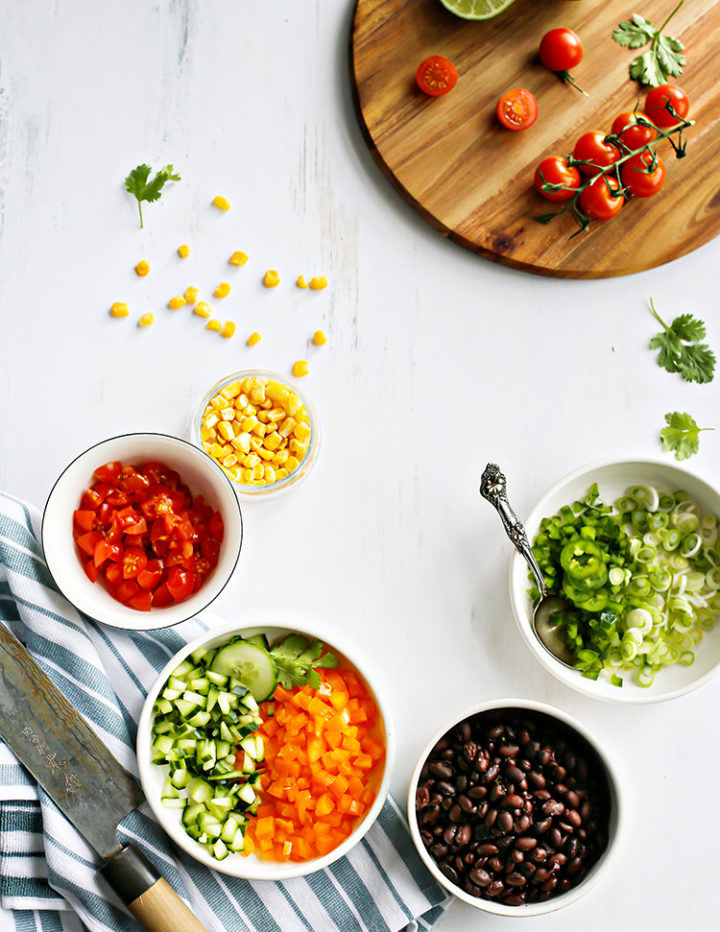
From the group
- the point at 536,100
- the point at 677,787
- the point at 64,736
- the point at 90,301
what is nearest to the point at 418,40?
the point at 536,100

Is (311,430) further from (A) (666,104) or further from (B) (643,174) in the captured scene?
(A) (666,104)

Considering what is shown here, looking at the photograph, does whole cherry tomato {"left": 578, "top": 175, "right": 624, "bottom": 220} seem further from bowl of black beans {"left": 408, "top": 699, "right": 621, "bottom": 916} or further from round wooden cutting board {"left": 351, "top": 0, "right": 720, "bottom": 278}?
bowl of black beans {"left": 408, "top": 699, "right": 621, "bottom": 916}

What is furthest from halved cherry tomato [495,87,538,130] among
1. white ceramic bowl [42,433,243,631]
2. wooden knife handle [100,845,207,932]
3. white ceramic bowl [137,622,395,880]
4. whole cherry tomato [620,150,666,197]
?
wooden knife handle [100,845,207,932]

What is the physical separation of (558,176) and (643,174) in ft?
0.72

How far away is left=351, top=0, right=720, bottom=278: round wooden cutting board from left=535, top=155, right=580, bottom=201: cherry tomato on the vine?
4 cm

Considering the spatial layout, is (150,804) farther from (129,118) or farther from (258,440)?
(129,118)

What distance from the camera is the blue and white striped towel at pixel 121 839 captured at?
1921 mm

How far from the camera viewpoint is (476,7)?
2125mm

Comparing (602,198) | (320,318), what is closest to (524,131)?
(602,198)

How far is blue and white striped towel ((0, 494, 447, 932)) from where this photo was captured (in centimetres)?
192

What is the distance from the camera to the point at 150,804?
1.88 m

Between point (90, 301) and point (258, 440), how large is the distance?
0.62m

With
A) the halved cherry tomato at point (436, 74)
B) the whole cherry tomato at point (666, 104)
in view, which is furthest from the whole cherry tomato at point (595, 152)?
the halved cherry tomato at point (436, 74)

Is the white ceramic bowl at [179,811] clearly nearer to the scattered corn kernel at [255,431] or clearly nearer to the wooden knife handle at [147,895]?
the wooden knife handle at [147,895]
